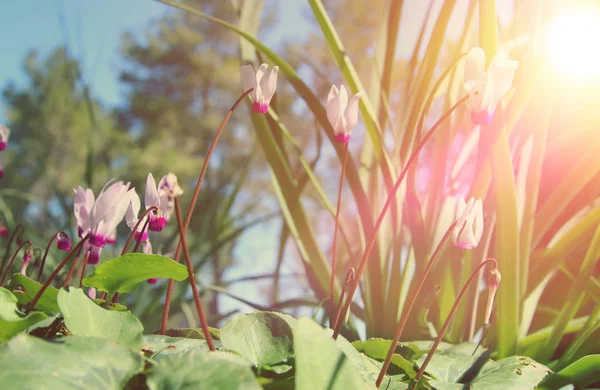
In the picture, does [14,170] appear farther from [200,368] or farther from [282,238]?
[200,368]

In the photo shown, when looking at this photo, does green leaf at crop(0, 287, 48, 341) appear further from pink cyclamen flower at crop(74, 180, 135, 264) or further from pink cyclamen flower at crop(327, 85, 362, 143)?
pink cyclamen flower at crop(327, 85, 362, 143)

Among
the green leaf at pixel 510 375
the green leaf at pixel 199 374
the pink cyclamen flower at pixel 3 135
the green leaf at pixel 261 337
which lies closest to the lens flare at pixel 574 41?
the green leaf at pixel 510 375

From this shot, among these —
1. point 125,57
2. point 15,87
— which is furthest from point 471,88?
point 15,87

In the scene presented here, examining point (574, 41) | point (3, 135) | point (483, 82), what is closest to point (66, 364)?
point (483, 82)

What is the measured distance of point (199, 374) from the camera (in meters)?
0.36

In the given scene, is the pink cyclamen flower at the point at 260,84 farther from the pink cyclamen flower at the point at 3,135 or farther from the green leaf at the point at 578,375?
the green leaf at the point at 578,375

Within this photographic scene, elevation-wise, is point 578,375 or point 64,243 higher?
point 64,243

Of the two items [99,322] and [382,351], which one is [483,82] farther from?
[99,322]

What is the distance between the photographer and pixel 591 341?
2.95 ft

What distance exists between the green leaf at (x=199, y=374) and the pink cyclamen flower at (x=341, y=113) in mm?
380

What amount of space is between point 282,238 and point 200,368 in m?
1.05

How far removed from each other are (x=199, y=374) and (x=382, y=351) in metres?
0.38

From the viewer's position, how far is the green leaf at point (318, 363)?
0.37 m

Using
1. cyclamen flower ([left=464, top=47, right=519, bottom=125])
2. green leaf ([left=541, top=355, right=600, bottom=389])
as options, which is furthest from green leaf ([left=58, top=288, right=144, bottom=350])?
green leaf ([left=541, top=355, right=600, bottom=389])
